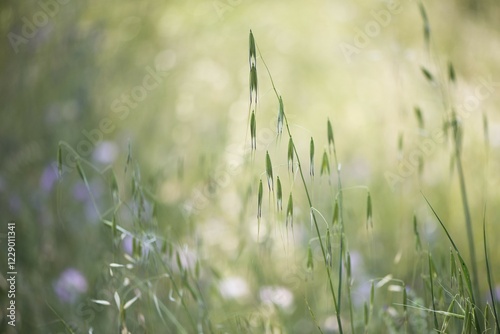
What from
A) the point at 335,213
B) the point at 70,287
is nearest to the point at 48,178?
the point at 70,287

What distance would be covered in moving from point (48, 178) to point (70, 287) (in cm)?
50

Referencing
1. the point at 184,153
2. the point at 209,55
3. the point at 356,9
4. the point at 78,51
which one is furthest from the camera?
the point at 356,9

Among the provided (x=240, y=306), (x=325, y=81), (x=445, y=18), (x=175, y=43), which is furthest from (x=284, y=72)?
(x=240, y=306)

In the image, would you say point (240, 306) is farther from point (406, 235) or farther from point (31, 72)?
point (31, 72)

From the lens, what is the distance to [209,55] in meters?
2.65

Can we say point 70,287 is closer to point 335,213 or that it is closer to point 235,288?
point 235,288

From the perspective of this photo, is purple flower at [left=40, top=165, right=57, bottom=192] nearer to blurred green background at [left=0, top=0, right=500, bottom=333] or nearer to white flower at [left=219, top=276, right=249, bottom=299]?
blurred green background at [left=0, top=0, right=500, bottom=333]

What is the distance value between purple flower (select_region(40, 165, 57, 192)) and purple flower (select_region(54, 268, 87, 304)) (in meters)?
0.37

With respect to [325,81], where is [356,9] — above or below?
above

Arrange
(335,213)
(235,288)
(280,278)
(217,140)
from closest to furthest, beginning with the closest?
(335,213)
(235,288)
(280,278)
(217,140)

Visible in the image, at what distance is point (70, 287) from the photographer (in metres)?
1.38

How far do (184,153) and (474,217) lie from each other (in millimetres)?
969

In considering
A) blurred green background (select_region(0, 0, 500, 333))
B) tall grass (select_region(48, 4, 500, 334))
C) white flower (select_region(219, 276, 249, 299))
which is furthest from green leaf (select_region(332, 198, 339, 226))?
white flower (select_region(219, 276, 249, 299))

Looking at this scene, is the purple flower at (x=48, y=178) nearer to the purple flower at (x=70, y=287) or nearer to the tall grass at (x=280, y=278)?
the tall grass at (x=280, y=278)
